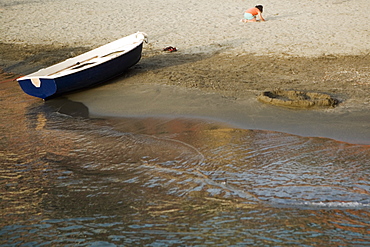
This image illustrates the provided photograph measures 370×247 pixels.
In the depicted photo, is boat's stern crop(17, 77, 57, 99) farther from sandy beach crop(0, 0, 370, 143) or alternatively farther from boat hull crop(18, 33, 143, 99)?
sandy beach crop(0, 0, 370, 143)

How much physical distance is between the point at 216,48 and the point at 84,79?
4.09m

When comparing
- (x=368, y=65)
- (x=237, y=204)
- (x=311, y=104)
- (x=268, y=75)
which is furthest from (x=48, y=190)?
(x=368, y=65)

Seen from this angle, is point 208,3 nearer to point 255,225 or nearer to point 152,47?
point 152,47

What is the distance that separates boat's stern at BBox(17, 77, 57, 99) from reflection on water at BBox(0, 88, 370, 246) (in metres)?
1.75

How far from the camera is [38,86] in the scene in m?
10.1

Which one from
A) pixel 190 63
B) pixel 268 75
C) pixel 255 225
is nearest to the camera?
pixel 255 225

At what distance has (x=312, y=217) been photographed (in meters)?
5.30

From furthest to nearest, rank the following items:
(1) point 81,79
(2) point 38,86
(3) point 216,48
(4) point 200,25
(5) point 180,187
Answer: (4) point 200,25, (3) point 216,48, (1) point 81,79, (2) point 38,86, (5) point 180,187

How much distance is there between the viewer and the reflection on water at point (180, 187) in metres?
5.12

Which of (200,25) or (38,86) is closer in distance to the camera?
(38,86)

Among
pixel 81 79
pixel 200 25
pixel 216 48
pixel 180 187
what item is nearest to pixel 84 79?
pixel 81 79

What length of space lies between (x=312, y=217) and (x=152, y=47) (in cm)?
925

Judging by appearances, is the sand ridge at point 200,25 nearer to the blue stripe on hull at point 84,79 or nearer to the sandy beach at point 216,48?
the sandy beach at point 216,48

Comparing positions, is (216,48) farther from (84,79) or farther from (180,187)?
(180,187)
